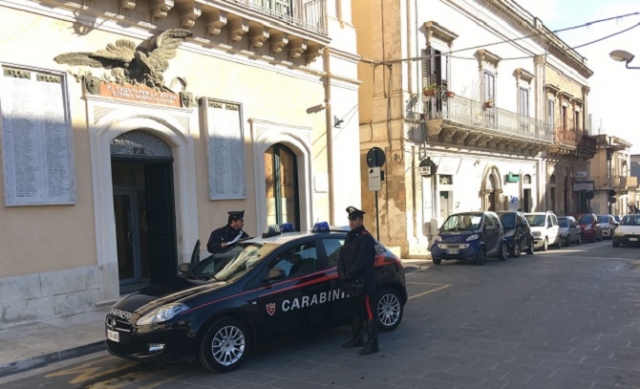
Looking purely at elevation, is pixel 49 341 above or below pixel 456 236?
below

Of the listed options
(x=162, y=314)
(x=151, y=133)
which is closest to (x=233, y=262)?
(x=162, y=314)

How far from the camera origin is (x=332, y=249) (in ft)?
23.4

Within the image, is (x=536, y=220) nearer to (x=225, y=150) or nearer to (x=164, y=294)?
Result: (x=225, y=150)

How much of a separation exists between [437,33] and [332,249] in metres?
16.0

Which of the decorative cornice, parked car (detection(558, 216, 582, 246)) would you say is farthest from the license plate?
parked car (detection(558, 216, 582, 246))

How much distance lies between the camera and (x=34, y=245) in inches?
336

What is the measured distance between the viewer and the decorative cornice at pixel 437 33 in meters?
20.1

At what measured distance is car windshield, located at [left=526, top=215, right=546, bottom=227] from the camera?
21823 mm

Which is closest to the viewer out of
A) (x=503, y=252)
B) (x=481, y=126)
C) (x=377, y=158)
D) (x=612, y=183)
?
(x=377, y=158)

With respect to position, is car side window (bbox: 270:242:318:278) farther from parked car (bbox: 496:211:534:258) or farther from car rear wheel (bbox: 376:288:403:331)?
parked car (bbox: 496:211:534:258)

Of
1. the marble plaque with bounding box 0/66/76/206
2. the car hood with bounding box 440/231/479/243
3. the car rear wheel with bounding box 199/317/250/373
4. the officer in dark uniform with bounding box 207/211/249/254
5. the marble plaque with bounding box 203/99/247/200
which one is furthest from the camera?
the car hood with bounding box 440/231/479/243

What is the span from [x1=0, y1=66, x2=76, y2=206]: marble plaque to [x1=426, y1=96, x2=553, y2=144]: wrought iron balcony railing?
1425 cm

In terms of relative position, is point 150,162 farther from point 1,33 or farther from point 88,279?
point 1,33

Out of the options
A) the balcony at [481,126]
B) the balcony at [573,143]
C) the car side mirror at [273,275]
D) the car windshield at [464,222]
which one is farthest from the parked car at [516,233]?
the balcony at [573,143]
